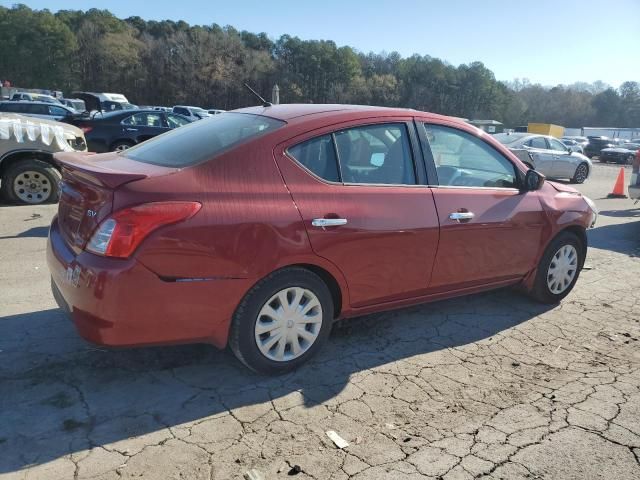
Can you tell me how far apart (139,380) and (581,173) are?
1789cm

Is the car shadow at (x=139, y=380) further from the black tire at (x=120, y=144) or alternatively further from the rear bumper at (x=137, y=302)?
the black tire at (x=120, y=144)

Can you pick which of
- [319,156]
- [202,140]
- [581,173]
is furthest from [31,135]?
[581,173]

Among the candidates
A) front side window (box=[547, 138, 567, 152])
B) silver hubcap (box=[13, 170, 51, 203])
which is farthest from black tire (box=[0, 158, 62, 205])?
front side window (box=[547, 138, 567, 152])

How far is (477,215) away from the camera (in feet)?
13.0

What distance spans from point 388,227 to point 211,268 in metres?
1.27

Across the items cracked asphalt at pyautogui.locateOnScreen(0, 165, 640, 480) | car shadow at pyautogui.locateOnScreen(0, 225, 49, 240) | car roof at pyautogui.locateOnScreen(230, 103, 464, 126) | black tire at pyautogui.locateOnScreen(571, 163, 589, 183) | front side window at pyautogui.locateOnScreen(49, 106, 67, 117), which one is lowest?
cracked asphalt at pyautogui.locateOnScreen(0, 165, 640, 480)

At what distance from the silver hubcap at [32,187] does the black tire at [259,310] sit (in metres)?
6.34

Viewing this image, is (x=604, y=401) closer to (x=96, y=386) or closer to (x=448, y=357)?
(x=448, y=357)

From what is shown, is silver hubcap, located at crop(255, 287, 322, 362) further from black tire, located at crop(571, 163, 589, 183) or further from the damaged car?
black tire, located at crop(571, 163, 589, 183)

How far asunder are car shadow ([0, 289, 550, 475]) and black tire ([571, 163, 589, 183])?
Answer: 15.3m

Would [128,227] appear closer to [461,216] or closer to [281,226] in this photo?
[281,226]

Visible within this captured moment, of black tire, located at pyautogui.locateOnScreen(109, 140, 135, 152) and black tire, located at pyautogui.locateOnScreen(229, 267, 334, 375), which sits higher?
black tire, located at pyautogui.locateOnScreen(109, 140, 135, 152)

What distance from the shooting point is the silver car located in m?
15.7

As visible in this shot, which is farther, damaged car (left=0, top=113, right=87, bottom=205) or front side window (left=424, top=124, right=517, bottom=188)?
damaged car (left=0, top=113, right=87, bottom=205)
